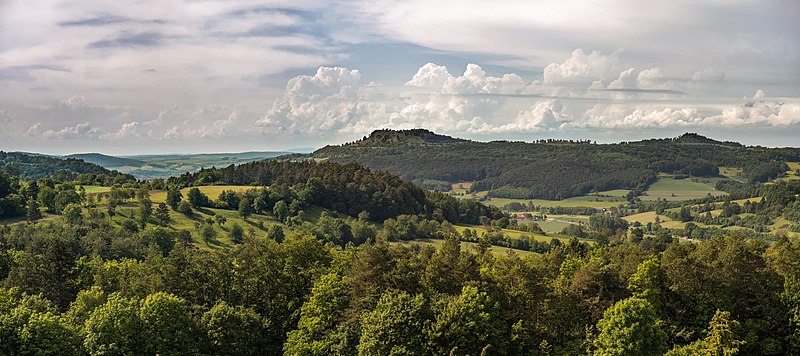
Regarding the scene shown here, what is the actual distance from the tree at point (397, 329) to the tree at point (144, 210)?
4280 inches

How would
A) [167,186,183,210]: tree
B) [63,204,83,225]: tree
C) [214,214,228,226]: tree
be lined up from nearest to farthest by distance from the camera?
[63,204,83,225]: tree
[214,214,228,226]: tree
[167,186,183,210]: tree

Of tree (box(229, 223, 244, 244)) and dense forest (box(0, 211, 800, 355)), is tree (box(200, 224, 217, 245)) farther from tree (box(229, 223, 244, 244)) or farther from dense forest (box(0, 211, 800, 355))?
dense forest (box(0, 211, 800, 355))

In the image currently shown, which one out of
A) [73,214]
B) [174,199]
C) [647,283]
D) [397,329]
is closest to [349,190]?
[174,199]

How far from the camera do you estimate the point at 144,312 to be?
4422 cm

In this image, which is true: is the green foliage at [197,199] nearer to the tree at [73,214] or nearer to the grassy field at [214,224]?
the grassy field at [214,224]

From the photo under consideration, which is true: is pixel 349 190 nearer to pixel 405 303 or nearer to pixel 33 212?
pixel 33 212

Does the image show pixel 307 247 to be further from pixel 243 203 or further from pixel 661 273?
pixel 243 203

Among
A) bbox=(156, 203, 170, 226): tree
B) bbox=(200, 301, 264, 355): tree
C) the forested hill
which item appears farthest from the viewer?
the forested hill

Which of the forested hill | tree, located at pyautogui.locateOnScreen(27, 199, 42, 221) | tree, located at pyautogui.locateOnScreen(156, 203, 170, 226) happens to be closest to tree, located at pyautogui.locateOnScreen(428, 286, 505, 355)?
tree, located at pyautogui.locateOnScreen(156, 203, 170, 226)

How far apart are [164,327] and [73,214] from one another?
102601 mm

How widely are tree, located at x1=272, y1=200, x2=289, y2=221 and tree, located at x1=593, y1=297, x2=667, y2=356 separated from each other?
4832 inches

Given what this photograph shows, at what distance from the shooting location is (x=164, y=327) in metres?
44.0

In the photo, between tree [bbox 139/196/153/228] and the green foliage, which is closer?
tree [bbox 139/196/153/228]

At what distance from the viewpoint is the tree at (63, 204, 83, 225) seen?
125 meters
